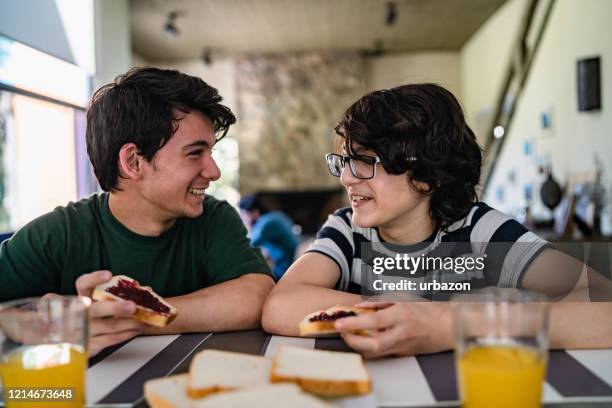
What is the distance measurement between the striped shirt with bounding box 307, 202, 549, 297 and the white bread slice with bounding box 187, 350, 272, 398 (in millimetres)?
587

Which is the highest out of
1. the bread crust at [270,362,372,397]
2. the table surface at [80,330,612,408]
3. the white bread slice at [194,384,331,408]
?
the white bread slice at [194,384,331,408]

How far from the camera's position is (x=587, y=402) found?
0.74m

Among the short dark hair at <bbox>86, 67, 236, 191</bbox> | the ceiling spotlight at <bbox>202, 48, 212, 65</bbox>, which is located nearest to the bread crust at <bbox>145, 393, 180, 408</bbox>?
the short dark hair at <bbox>86, 67, 236, 191</bbox>

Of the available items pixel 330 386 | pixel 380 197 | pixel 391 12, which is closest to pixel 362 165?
pixel 380 197

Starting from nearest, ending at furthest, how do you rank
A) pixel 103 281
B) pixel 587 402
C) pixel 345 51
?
pixel 587 402, pixel 103 281, pixel 345 51

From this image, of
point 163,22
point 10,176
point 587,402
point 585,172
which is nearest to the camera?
point 587,402

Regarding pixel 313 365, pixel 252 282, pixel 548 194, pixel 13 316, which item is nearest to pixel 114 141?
pixel 252 282

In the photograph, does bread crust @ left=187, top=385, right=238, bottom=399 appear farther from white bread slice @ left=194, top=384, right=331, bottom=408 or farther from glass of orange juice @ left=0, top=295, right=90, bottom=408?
glass of orange juice @ left=0, top=295, right=90, bottom=408

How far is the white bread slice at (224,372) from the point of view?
74cm

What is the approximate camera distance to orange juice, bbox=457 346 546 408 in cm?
66

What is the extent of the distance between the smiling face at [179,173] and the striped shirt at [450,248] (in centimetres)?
38

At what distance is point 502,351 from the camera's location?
27.4 inches

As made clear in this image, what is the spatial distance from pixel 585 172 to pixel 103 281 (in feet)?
12.0

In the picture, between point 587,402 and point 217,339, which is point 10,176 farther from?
point 587,402
